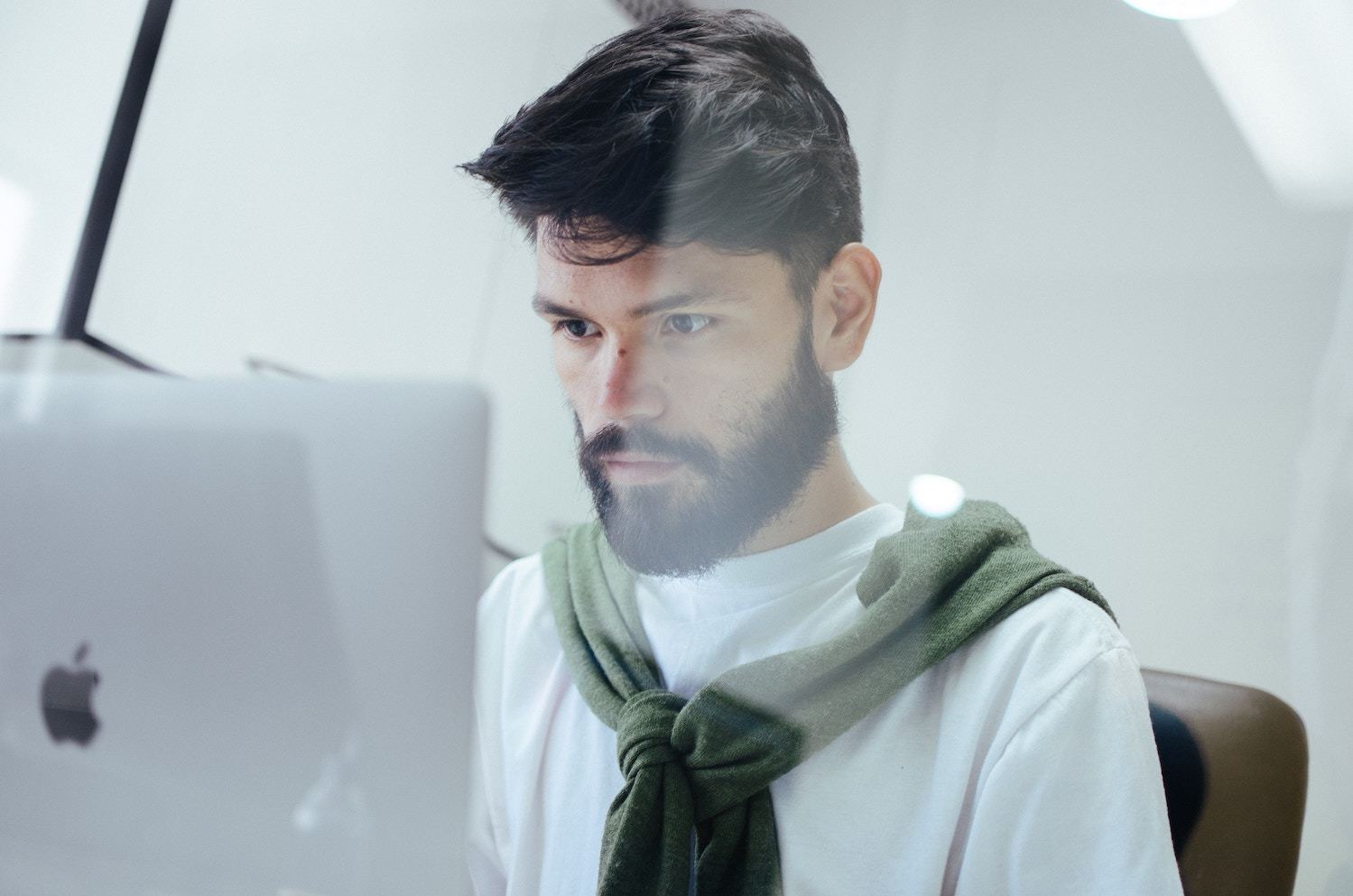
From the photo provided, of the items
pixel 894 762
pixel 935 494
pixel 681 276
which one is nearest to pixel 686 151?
pixel 681 276

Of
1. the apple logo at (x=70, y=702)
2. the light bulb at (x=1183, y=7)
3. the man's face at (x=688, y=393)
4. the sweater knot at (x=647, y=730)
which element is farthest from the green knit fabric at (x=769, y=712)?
the light bulb at (x=1183, y=7)

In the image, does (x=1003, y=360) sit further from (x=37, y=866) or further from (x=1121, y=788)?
(x=37, y=866)

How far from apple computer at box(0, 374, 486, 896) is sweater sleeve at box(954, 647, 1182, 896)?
388 mm

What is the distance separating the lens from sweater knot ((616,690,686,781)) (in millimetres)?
714

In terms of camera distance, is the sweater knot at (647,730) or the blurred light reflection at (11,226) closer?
the sweater knot at (647,730)

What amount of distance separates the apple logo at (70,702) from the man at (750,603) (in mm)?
341

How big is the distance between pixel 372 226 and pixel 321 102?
0.16 m

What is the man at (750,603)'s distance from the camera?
680 millimetres

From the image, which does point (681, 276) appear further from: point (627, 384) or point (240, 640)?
point (240, 640)

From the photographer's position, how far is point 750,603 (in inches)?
32.4

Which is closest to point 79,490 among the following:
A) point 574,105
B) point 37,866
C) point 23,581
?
point 23,581

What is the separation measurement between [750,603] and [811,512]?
0.28ft

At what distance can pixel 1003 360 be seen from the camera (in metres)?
0.89

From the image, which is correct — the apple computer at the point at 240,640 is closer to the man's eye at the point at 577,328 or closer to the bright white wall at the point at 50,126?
the man's eye at the point at 577,328
